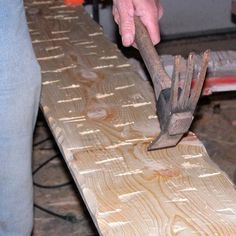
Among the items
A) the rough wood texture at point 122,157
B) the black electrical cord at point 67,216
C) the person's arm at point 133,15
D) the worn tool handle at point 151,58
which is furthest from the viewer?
the black electrical cord at point 67,216

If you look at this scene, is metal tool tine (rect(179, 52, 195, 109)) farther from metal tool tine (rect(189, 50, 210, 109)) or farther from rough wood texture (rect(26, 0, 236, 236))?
rough wood texture (rect(26, 0, 236, 236))

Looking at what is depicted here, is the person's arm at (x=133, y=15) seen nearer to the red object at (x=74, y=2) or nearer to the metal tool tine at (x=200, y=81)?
the metal tool tine at (x=200, y=81)

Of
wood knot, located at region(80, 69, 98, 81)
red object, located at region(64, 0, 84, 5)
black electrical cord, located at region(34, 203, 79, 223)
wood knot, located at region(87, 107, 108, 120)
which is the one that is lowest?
black electrical cord, located at region(34, 203, 79, 223)

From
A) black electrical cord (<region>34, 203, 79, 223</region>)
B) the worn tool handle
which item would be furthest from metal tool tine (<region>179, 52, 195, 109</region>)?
black electrical cord (<region>34, 203, 79, 223</region>)

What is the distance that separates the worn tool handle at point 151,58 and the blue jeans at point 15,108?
318 mm

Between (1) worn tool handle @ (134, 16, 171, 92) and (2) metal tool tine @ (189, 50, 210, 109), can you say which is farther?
(1) worn tool handle @ (134, 16, 171, 92)

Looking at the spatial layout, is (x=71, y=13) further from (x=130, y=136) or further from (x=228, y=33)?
(x=228, y=33)

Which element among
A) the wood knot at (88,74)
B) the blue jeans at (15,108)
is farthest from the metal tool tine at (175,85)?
the wood knot at (88,74)

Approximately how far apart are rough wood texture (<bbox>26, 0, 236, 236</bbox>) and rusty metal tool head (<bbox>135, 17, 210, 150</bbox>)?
0.28 feet

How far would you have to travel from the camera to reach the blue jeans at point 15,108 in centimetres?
139

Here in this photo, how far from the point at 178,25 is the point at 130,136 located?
2.97 metres

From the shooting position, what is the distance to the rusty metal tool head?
1372 millimetres

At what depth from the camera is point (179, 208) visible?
4.46 feet

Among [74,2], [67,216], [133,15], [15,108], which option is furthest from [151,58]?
[74,2]
